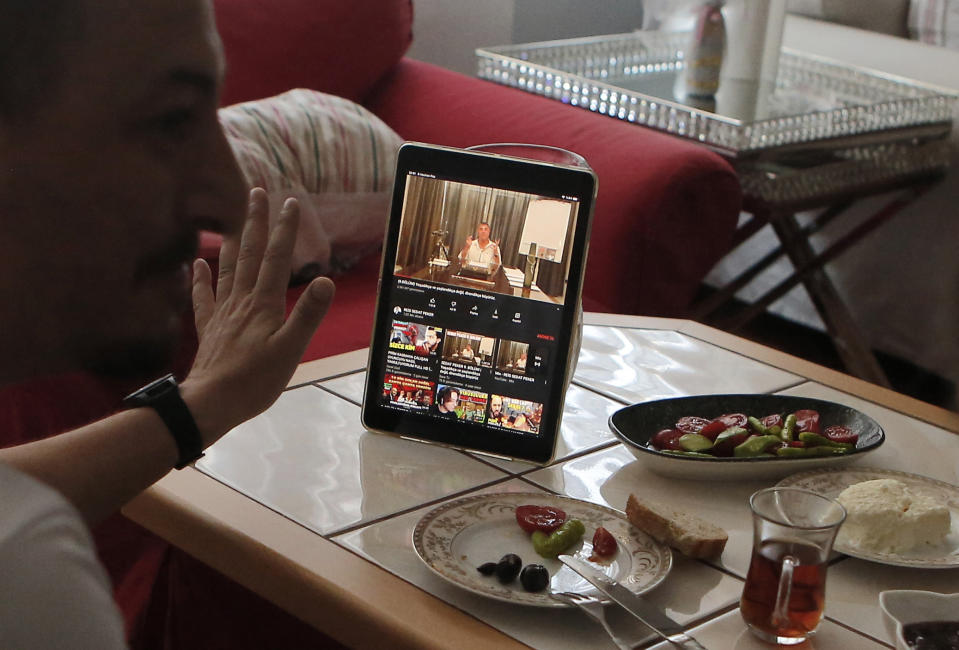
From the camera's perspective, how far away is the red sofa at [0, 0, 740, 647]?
145 cm

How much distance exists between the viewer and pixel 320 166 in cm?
188

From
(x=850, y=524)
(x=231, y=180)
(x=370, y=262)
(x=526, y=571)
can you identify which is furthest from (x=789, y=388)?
(x=370, y=262)

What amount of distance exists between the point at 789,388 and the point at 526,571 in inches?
20.8

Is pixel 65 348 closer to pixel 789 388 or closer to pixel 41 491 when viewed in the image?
pixel 41 491

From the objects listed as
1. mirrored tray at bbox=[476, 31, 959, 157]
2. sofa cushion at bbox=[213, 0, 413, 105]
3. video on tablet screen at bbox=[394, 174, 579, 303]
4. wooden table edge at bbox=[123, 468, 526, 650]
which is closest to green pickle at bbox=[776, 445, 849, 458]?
video on tablet screen at bbox=[394, 174, 579, 303]

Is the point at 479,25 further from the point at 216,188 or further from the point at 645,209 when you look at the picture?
the point at 216,188

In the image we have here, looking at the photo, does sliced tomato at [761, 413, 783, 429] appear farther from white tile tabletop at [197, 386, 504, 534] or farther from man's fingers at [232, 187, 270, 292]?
man's fingers at [232, 187, 270, 292]

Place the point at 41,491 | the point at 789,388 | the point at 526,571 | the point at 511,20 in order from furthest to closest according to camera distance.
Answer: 1. the point at 511,20
2. the point at 789,388
3. the point at 526,571
4. the point at 41,491

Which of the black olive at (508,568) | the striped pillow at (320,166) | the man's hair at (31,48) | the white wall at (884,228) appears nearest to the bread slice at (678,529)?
the black olive at (508,568)

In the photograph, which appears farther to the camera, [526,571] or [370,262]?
[370,262]

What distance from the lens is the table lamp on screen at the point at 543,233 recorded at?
3.39 ft

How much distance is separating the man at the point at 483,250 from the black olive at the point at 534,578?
0.33m

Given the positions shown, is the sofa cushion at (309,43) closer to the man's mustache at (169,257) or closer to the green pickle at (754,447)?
the green pickle at (754,447)

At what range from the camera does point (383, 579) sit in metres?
0.82
